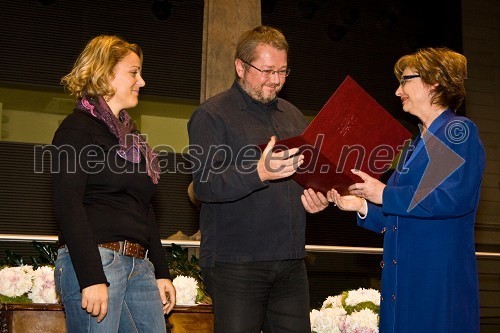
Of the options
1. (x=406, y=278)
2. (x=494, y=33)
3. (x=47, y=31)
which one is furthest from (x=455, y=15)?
(x=406, y=278)

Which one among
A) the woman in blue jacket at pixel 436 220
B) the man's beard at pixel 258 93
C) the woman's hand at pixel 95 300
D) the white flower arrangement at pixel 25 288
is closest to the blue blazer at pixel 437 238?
the woman in blue jacket at pixel 436 220

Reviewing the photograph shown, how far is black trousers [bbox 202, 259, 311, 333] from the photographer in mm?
2562

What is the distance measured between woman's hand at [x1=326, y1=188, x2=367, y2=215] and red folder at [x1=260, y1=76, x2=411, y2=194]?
0.06 metres

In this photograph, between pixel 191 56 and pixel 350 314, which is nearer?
pixel 350 314

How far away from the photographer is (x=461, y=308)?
8.18 ft

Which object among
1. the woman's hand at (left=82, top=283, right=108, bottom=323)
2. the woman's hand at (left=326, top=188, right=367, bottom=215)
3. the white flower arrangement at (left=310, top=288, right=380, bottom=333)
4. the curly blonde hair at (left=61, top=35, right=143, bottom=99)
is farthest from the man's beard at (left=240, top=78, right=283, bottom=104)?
the white flower arrangement at (left=310, top=288, right=380, bottom=333)

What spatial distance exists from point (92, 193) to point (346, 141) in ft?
3.03

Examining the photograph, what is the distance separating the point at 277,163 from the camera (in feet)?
8.12

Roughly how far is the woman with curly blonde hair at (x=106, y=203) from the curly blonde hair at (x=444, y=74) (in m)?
1.08

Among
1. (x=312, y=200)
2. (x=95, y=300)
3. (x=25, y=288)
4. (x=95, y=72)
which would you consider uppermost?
(x=95, y=72)

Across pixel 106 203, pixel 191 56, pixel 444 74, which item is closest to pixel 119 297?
pixel 106 203

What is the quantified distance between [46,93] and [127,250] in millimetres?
6253

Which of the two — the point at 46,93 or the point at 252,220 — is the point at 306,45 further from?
the point at 252,220

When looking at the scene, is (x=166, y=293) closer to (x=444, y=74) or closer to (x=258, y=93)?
(x=258, y=93)
